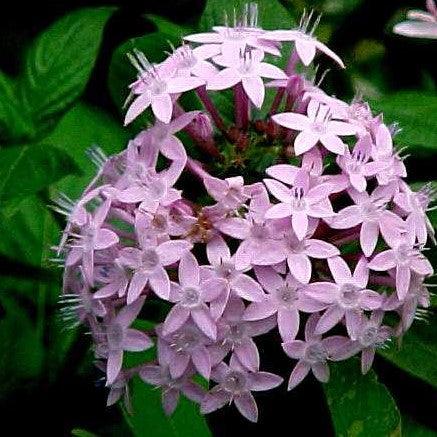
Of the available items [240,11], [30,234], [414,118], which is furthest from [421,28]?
[30,234]

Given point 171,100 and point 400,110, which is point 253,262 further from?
point 400,110

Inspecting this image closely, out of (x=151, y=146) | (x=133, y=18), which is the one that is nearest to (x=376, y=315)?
(x=151, y=146)

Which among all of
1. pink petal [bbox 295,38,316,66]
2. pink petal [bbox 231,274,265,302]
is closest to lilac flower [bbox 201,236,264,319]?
pink petal [bbox 231,274,265,302]

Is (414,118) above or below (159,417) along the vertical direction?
above

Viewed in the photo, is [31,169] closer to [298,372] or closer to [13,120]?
[13,120]

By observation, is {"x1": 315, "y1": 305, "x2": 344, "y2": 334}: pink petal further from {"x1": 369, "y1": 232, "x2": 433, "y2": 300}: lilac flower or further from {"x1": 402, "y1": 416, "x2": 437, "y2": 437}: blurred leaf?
{"x1": 402, "y1": 416, "x2": 437, "y2": 437}: blurred leaf

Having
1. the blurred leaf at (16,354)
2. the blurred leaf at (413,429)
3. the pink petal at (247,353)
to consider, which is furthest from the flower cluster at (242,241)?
the blurred leaf at (16,354)
